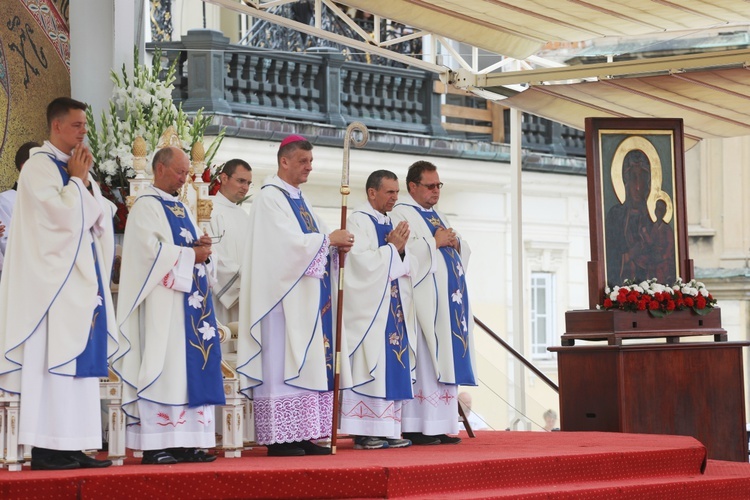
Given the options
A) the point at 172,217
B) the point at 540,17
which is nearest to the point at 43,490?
the point at 172,217

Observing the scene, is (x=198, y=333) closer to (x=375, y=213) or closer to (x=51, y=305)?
(x=51, y=305)

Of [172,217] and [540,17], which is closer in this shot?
[172,217]

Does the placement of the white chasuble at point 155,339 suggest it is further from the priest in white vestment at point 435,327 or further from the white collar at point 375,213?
the priest in white vestment at point 435,327

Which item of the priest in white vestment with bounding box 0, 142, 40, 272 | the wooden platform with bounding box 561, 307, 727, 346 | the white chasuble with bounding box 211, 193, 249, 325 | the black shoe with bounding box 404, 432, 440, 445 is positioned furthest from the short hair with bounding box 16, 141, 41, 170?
the wooden platform with bounding box 561, 307, 727, 346

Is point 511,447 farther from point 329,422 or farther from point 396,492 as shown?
point 396,492

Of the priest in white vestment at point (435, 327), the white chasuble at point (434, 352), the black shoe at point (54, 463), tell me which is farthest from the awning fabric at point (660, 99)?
the black shoe at point (54, 463)

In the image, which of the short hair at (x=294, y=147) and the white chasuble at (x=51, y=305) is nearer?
the white chasuble at (x=51, y=305)

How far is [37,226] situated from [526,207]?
39.8 ft

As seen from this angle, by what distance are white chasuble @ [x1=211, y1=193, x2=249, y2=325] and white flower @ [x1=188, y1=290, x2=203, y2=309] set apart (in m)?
1.15

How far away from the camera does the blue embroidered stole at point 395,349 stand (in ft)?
27.7

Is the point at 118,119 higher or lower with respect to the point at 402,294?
higher

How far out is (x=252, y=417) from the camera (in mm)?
8047

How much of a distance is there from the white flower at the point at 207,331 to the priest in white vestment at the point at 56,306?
24.7 inches

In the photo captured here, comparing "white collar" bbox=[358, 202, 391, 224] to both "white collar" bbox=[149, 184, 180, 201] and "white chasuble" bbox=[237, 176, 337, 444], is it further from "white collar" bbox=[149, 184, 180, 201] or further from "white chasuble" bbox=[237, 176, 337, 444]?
"white collar" bbox=[149, 184, 180, 201]
